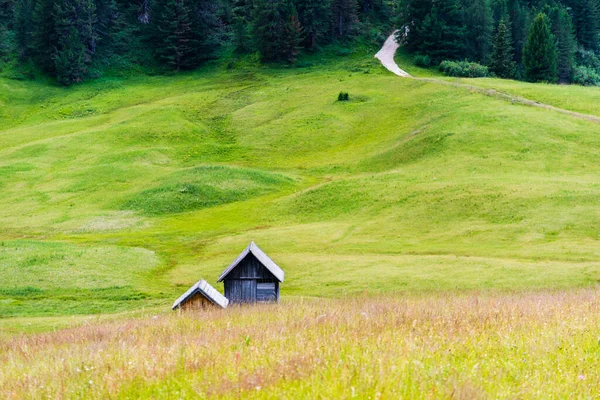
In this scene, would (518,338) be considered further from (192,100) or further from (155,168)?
(192,100)

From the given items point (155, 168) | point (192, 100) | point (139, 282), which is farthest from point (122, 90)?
point (139, 282)

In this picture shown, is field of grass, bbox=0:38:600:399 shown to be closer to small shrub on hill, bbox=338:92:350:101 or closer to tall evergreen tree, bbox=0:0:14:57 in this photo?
small shrub on hill, bbox=338:92:350:101

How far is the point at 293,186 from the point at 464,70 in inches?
2100

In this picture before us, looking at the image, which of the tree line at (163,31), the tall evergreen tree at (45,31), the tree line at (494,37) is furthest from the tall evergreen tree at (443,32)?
the tall evergreen tree at (45,31)

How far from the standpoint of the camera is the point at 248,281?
3775 centimetres

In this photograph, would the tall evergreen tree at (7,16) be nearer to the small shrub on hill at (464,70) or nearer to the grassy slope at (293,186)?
the grassy slope at (293,186)

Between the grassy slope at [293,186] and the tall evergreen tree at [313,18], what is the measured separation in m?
11.4

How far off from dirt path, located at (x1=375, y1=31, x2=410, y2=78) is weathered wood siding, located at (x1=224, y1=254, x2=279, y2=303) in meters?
81.1

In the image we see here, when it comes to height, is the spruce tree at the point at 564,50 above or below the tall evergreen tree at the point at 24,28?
below

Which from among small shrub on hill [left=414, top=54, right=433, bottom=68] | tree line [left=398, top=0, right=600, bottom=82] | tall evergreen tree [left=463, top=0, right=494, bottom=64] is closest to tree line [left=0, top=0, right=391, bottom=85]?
tree line [left=398, top=0, right=600, bottom=82]

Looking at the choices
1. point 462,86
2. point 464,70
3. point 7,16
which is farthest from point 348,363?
point 7,16

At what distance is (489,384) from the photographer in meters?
6.92

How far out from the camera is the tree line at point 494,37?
11300 cm

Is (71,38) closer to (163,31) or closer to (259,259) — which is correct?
(163,31)
